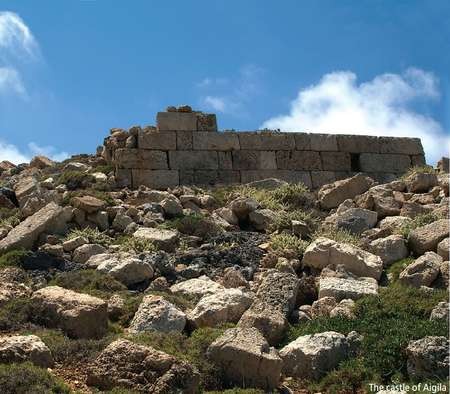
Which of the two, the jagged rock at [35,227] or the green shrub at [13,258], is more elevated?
the jagged rock at [35,227]

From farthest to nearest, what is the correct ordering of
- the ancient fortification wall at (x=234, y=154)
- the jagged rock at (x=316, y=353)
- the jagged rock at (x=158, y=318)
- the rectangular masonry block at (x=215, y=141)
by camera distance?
the rectangular masonry block at (x=215, y=141), the ancient fortification wall at (x=234, y=154), the jagged rock at (x=158, y=318), the jagged rock at (x=316, y=353)

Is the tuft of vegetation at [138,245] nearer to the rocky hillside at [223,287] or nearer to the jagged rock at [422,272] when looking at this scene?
the rocky hillside at [223,287]

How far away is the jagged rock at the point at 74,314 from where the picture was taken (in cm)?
831

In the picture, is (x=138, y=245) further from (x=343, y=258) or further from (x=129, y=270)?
(x=343, y=258)

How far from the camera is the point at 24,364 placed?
22.7 ft

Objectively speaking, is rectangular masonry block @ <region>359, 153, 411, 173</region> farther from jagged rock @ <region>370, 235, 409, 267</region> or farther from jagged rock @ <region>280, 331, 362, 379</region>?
jagged rock @ <region>280, 331, 362, 379</region>

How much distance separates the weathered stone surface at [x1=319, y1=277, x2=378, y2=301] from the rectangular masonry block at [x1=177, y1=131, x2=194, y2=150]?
9.73 meters

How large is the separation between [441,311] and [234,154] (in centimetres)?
1177

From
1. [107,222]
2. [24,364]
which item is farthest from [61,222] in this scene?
[24,364]

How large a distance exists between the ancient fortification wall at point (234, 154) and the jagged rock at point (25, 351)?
11.0 metres

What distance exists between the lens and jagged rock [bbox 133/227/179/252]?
507 inches

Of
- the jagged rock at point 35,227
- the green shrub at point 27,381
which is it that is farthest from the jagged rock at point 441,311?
the jagged rock at point 35,227

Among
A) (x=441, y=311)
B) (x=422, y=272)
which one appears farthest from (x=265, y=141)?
(x=441, y=311)

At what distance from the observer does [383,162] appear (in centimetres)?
2084
